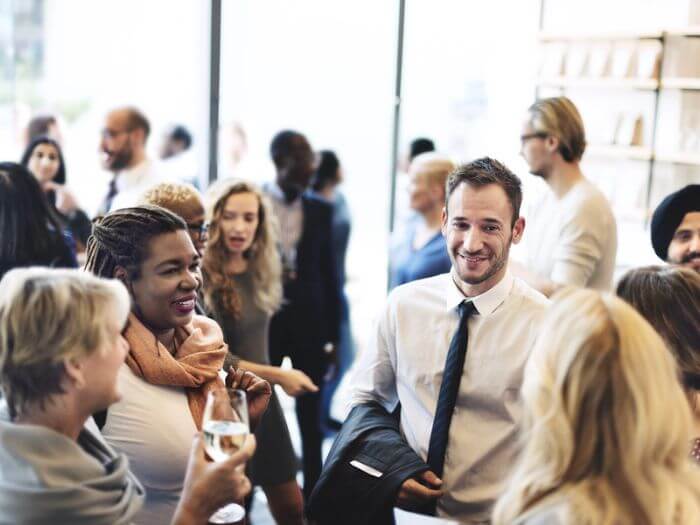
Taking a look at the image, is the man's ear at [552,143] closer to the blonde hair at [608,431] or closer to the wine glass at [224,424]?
the blonde hair at [608,431]

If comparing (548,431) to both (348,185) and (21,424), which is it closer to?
(21,424)

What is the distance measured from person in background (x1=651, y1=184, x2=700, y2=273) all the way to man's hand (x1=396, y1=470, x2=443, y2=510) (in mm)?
1453

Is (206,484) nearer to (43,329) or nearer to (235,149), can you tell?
(43,329)

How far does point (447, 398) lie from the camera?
215 centimetres

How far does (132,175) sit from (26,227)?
4.27 ft

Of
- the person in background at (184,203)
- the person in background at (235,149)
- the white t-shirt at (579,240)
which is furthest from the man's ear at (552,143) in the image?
the person in background at (235,149)

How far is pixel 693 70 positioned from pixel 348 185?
245 cm

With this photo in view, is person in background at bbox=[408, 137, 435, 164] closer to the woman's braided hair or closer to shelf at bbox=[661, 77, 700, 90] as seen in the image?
shelf at bbox=[661, 77, 700, 90]

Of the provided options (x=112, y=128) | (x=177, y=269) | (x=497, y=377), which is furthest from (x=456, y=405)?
(x=112, y=128)

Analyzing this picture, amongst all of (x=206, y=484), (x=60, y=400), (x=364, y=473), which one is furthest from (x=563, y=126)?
(x=60, y=400)

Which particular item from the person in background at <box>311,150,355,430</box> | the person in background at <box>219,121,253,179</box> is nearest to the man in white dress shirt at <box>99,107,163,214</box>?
the person in background at <box>311,150,355,430</box>

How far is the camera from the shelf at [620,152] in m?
5.10

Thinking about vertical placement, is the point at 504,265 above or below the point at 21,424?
above

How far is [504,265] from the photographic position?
227 cm
